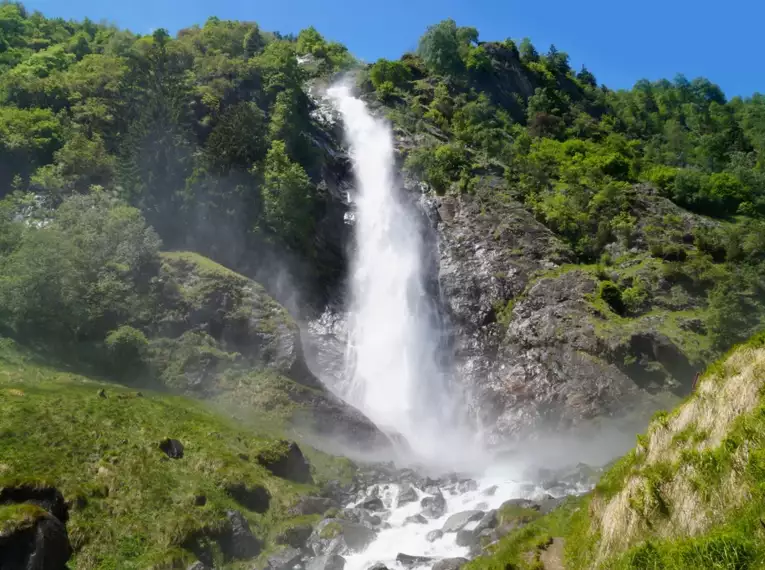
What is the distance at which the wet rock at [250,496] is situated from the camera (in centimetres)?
2095

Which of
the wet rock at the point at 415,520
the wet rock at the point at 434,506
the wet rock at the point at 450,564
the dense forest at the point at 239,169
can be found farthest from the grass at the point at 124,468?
the dense forest at the point at 239,169

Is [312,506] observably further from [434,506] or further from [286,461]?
[434,506]

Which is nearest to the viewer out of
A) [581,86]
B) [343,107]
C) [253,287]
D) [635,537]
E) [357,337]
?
[635,537]

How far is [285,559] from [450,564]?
221 inches

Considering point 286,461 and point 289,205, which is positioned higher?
point 289,205

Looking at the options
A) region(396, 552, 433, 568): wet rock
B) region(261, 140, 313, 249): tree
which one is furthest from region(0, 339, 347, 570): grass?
region(261, 140, 313, 249): tree

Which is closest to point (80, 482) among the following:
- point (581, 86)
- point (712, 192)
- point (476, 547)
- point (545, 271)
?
point (476, 547)

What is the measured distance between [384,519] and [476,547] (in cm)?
477

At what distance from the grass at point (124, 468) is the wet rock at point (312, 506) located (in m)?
0.36

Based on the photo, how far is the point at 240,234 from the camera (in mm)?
42500

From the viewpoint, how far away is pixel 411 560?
1850 cm

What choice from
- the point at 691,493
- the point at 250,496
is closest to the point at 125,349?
the point at 250,496

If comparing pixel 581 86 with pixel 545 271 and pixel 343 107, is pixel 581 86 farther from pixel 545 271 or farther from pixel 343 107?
pixel 545 271

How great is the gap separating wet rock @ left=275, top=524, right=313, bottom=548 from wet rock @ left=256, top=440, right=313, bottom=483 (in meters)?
4.25
